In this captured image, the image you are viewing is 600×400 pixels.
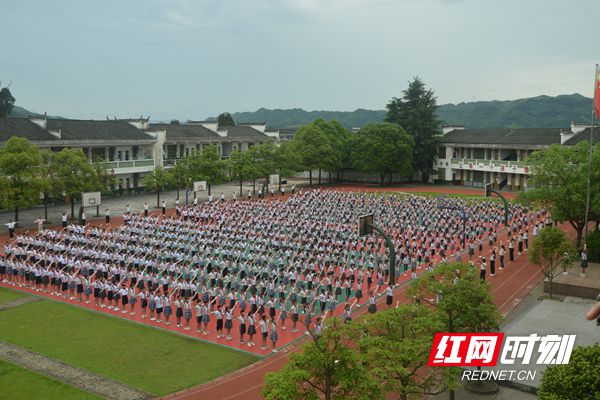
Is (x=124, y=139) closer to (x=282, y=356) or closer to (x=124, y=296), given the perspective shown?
(x=124, y=296)

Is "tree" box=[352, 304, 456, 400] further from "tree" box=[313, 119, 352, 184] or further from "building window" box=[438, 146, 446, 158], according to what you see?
"building window" box=[438, 146, 446, 158]

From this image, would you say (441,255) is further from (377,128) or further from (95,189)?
(377,128)

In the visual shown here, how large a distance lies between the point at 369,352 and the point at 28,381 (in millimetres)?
10445

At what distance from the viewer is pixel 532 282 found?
25.9 meters

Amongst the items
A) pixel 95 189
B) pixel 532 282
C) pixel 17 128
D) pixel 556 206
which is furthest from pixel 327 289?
pixel 17 128

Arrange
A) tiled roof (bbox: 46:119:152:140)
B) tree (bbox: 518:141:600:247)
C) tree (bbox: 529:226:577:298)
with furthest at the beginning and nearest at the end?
tiled roof (bbox: 46:119:152:140)
tree (bbox: 518:141:600:247)
tree (bbox: 529:226:577:298)

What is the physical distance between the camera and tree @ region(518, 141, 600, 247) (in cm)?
2827

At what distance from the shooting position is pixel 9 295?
2344cm

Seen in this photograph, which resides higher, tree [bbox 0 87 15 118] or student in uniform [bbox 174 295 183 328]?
tree [bbox 0 87 15 118]

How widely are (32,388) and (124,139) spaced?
40.7 m

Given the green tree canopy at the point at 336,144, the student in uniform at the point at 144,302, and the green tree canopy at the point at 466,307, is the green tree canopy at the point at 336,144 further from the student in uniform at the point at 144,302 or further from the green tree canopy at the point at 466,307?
the green tree canopy at the point at 466,307

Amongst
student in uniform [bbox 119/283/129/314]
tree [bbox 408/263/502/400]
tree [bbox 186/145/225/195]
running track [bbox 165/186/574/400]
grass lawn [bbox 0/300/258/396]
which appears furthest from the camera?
tree [bbox 186/145/225/195]

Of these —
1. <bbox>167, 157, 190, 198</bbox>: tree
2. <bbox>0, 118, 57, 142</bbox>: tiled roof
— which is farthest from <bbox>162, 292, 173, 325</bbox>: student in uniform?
<bbox>0, 118, 57, 142</bbox>: tiled roof

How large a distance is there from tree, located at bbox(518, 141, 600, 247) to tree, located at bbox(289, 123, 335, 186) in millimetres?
Result: 30977
